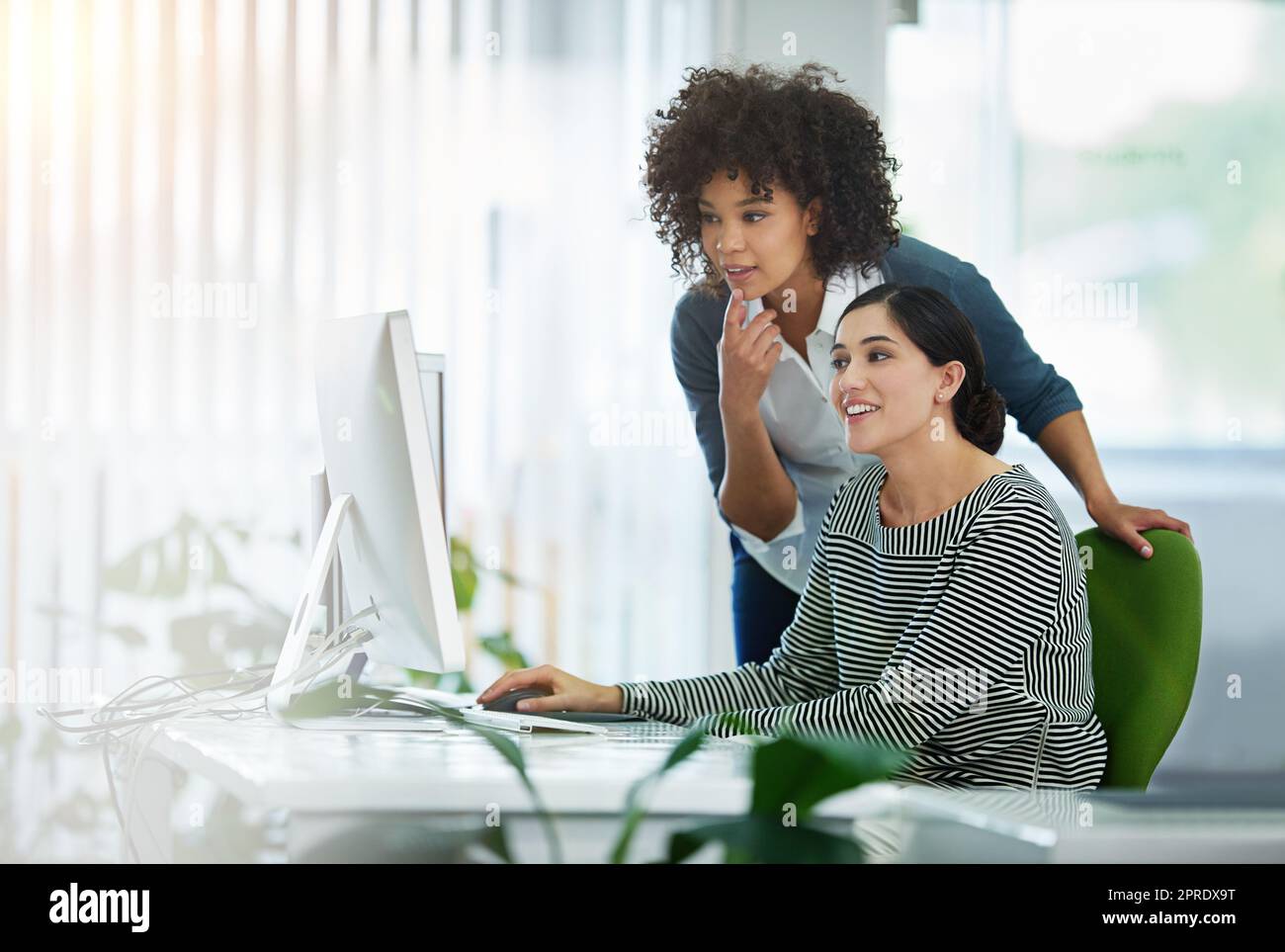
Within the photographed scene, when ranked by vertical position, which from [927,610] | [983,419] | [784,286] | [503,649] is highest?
[784,286]

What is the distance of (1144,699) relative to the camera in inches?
43.0

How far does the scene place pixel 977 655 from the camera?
101 centimetres

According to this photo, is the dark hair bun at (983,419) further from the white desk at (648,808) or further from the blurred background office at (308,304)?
the blurred background office at (308,304)

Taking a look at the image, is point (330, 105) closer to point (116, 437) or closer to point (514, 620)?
point (116, 437)

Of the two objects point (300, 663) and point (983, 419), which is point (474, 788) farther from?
point (983, 419)

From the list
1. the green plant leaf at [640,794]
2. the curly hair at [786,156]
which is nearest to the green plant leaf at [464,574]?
the curly hair at [786,156]

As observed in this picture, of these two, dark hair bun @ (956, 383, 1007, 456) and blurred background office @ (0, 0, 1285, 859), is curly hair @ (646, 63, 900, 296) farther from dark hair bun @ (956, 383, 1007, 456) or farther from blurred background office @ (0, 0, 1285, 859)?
blurred background office @ (0, 0, 1285, 859)

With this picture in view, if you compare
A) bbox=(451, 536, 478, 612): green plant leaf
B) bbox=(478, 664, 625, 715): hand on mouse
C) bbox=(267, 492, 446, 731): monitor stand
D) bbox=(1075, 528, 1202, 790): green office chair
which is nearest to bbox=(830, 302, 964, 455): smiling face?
bbox=(1075, 528, 1202, 790): green office chair

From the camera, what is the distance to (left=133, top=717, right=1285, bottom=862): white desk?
2.18 feet

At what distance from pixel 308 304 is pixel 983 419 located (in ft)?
5.32

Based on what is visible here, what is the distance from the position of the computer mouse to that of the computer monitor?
0.09m

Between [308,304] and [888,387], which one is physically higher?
[308,304]

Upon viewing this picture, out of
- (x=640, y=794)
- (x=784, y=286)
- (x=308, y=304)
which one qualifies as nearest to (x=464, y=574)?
(x=308, y=304)

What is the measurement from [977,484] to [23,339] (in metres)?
2.08
